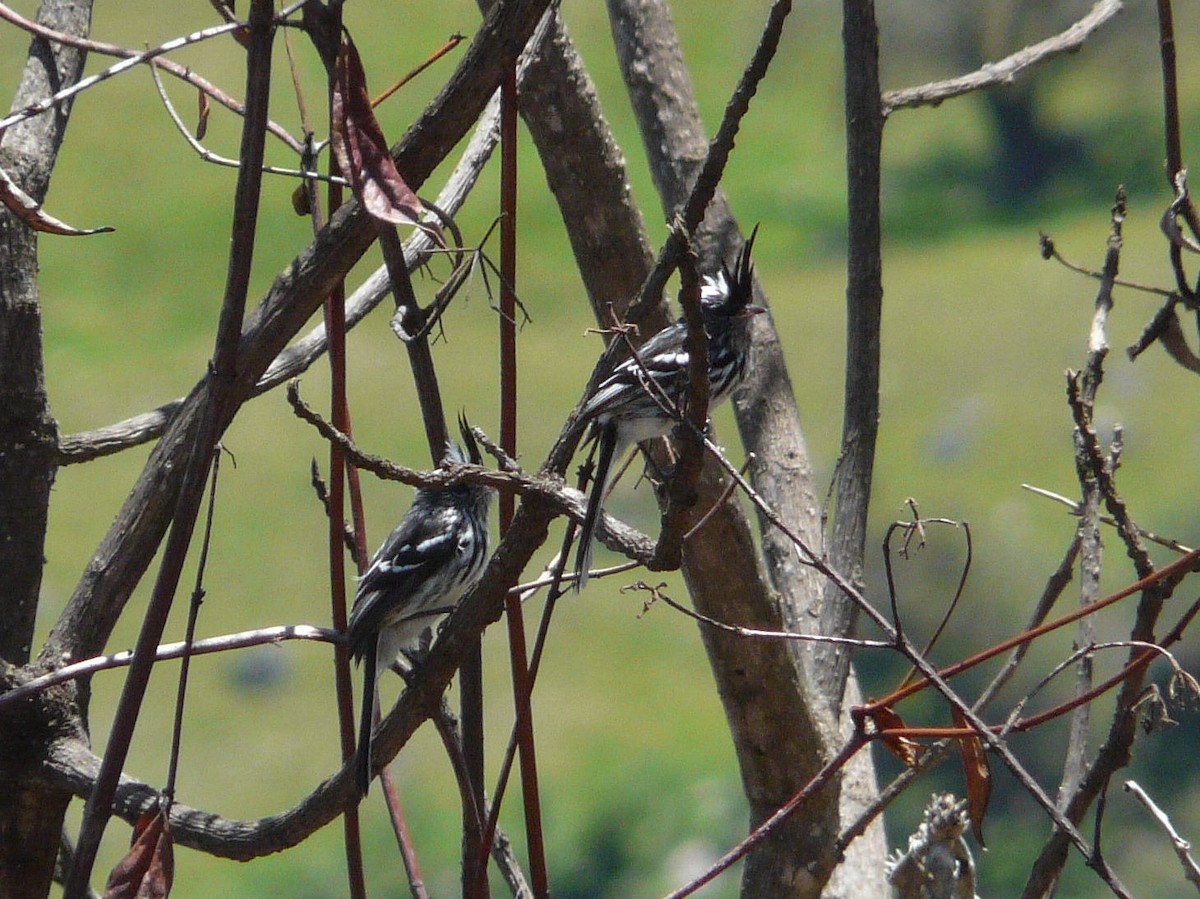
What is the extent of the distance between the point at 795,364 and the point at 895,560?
872 mm

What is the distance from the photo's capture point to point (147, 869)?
1094mm

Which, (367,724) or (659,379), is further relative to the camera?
(659,379)

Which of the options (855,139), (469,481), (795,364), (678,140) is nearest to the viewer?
(469,481)

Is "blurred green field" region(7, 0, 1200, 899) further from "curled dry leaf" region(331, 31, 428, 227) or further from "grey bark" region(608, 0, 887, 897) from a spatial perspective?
"curled dry leaf" region(331, 31, 428, 227)

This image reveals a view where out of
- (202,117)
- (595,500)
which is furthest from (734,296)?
(202,117)

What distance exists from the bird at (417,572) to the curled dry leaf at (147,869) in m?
0.75

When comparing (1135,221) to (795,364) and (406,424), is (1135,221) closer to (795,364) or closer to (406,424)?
(795,364)

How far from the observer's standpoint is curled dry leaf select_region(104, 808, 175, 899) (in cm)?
108

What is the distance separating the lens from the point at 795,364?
13.7 ft

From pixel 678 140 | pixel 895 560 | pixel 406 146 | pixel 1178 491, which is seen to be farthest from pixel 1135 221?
pixel 406 146

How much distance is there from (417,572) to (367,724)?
2.35ft

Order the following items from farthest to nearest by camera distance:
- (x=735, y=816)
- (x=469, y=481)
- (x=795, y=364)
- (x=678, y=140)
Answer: (x=795, y=364)
(x=735, y=816)
(x=678, y=140)
(x=469, y=481)

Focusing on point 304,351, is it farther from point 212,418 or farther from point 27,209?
point 212,418

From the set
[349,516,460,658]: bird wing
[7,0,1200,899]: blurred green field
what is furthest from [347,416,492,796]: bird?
[7,0,1200,899]: blurred green field
